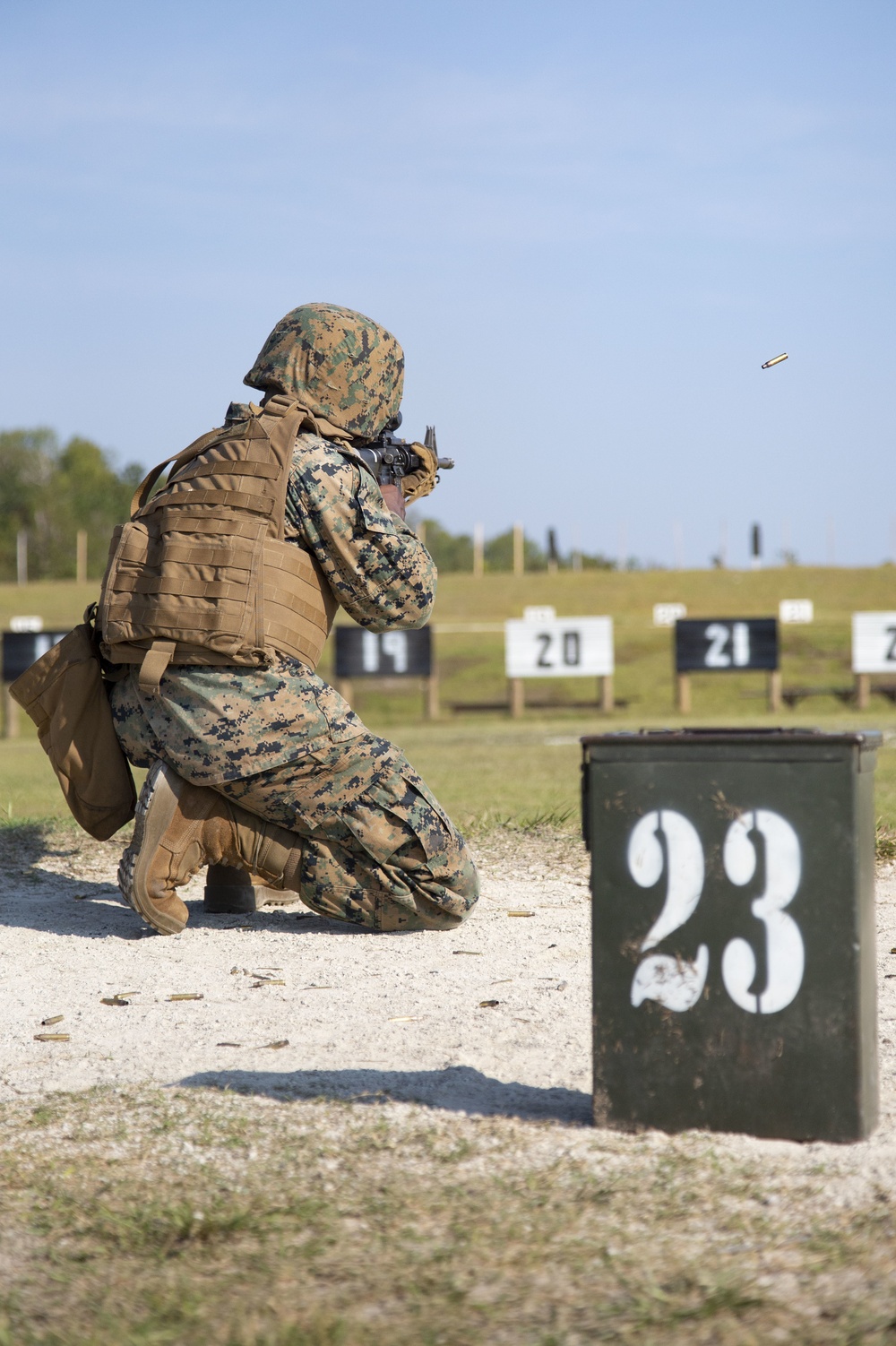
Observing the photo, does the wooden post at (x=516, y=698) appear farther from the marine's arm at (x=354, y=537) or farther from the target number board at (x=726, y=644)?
the marine's arm at (x=354, y=537)

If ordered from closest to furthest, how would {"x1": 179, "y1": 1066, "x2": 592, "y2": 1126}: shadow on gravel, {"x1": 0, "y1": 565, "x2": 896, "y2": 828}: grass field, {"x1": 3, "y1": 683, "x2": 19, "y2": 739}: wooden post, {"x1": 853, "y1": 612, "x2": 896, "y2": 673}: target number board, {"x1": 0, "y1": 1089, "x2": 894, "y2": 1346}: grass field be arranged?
{"x1": 0, "y1": 1089, "x2": 894, "y2": 1346}: grass field
{"x1": 179, "y1": 1066, "x2": 592, "y2": 1126}: shadow on gravel
{"x1": 0, "y1": 565, "x2": 896, "y2": 828}: grass field
{"x1": 853, "y1": 612, "x2": 896, "y2": 673}: target number board
{"x1": 3, "y1": 683, "x2": 19, "y2": 739}: wooden post

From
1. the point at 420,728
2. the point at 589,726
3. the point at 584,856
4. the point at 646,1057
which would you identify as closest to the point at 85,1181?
the point at 646,1057

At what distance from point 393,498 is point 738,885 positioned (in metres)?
2.24

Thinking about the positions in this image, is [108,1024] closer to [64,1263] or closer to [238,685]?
[238,685]

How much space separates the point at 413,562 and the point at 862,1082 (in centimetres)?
220

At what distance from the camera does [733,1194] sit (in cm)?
194

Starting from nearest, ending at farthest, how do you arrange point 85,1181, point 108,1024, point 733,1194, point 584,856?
point 733,1194 → point 85,1181 → point 108,1024 → point 584,856

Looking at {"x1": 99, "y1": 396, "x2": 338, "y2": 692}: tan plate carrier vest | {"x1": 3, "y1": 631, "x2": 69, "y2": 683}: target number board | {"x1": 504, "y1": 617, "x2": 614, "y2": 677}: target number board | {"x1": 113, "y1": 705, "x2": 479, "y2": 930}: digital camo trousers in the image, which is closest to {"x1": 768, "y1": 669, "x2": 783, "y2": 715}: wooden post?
{"x1": 504, "y1": 617, "x2": 614, "y2": 677}: target number board

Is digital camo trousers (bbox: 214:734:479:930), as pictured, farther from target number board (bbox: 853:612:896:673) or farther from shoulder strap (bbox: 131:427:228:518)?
target number board (bbox: 853:612:896:673)

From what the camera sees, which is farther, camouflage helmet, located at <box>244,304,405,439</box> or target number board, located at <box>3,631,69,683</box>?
target number board, located at <box>3,631,69,683</box>

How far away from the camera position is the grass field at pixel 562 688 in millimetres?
8852

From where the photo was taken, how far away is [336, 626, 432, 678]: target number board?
1980 cm

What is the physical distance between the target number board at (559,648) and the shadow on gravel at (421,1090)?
57.9 ft

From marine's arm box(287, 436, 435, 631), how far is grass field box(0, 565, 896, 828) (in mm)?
2032
